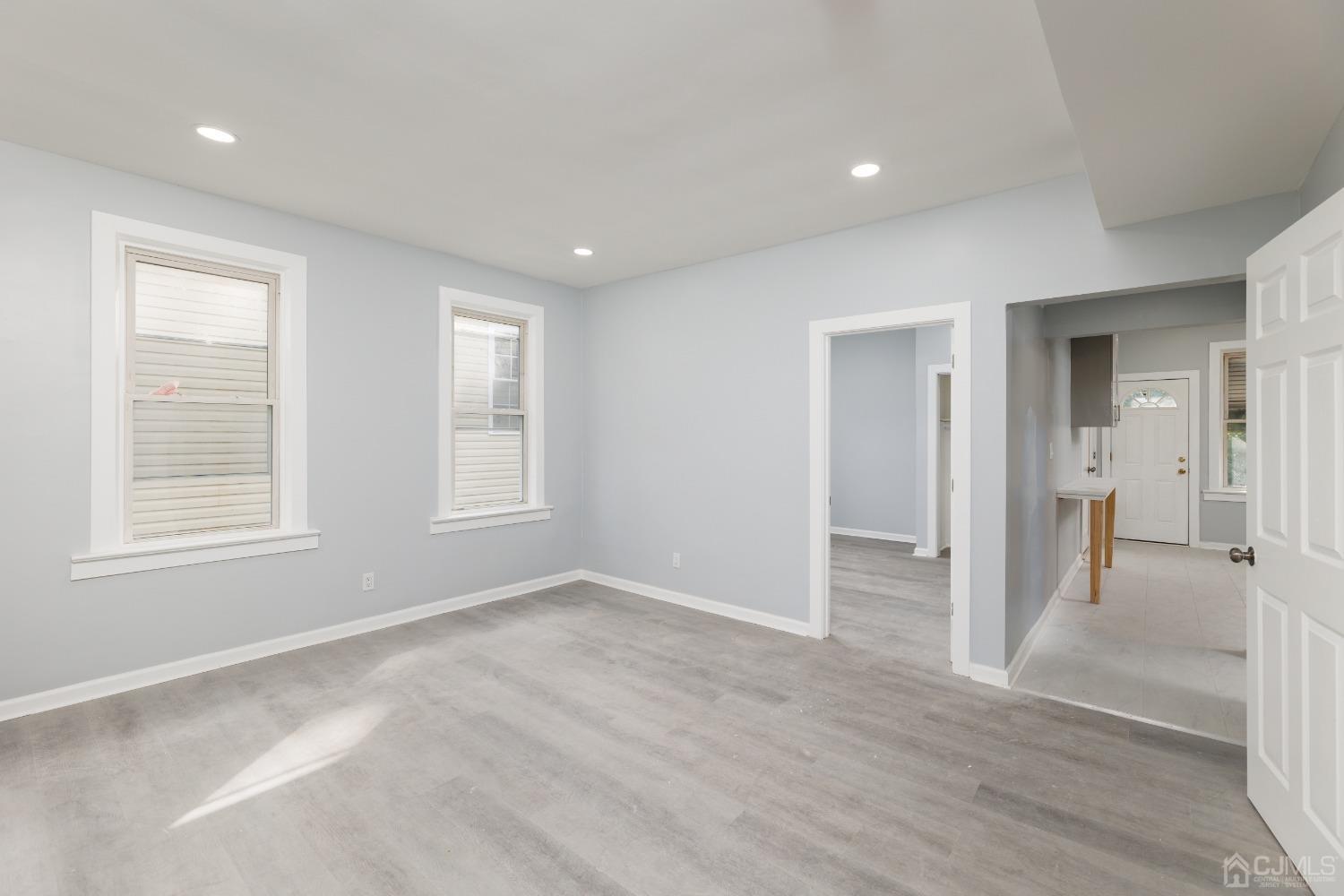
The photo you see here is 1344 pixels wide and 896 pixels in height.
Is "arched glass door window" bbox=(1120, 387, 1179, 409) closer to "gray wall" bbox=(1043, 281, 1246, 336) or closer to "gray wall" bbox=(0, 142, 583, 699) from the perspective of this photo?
"gray wall" bbox=(1043, 281, 1246, 336)

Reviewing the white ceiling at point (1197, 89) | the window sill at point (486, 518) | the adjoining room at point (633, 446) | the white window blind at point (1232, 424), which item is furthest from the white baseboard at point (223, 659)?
the white window blind at point (1232, 424)

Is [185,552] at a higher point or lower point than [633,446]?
lower

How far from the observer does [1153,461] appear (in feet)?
24.1

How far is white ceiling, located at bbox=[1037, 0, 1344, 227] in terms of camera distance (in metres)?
1.50

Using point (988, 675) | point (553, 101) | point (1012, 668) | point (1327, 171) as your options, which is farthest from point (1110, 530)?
point (553, 101)

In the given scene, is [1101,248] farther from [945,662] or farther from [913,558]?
[913,558]

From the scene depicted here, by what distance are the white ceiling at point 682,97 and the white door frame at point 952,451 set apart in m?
0.67

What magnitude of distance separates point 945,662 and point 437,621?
3384 millimetres

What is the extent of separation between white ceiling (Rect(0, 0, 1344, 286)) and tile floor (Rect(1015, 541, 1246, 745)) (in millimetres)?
2397

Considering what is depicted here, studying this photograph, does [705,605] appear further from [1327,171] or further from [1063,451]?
[1327,171]

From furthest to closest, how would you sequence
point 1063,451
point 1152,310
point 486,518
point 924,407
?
point 924,407 → point 1063,451 → point 486,518 → point 1152,310

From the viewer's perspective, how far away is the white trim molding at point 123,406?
3043mm

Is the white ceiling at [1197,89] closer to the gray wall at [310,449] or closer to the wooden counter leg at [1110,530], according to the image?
the gray wall at [310,449]

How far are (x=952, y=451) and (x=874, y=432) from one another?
4.37 meters
